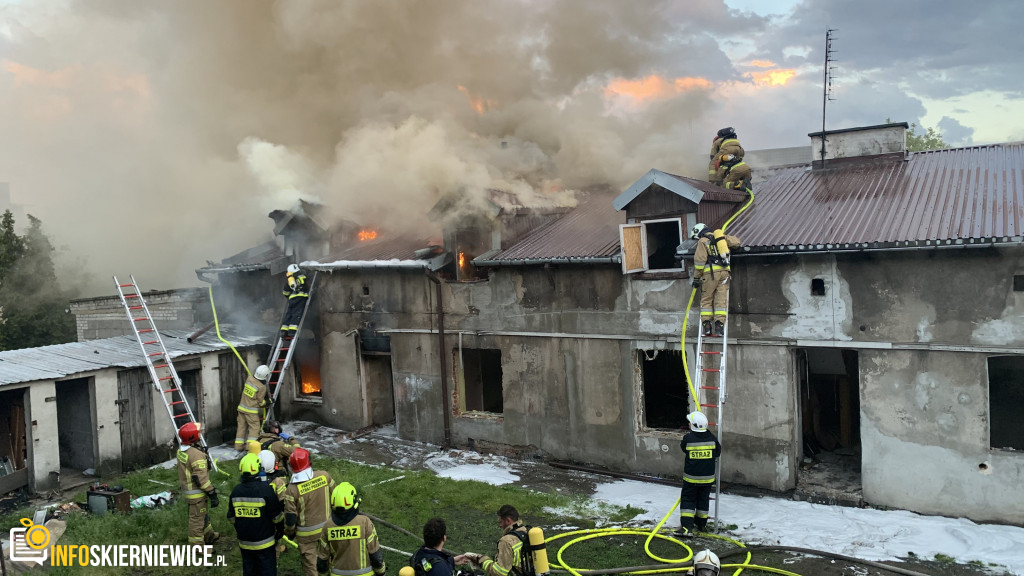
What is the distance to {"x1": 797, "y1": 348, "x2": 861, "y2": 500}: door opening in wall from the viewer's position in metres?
11.3

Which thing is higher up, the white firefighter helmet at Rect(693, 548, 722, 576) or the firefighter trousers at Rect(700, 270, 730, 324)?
the firefighter trousers at Rect(700, 270, 730, 324)

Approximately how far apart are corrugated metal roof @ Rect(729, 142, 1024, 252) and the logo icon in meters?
10.2

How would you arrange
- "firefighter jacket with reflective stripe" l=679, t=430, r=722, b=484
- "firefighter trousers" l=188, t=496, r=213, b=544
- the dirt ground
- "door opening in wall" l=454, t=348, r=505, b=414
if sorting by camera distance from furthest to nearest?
"door opening in wall" l=454, t=348, r=505, b=414 → "firefighter jacket with reflective stripe" l=679, t=430, r=722, b=484 → "firefighter trousers" l=188, t=496, r=213, b=544 → the dirt ground

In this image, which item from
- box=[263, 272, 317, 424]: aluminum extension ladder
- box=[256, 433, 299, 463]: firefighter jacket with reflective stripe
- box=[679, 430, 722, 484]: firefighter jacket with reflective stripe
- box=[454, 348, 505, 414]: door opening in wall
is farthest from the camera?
box=[454, 348, 505, 414]: door opening in wall

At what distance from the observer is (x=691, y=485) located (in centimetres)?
912

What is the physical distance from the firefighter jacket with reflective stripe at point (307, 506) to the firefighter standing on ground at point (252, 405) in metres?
5.92

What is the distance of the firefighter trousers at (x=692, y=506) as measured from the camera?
916 centimetres

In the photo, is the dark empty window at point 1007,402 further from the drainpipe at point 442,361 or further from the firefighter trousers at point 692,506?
the drainpipe at point 442,361

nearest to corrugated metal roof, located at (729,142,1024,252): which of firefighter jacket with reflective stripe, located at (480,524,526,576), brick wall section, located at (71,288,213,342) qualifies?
firefighter jacket with reflective stripe, located at (480,524,526,576)

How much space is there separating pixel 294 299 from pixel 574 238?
20.6 feet

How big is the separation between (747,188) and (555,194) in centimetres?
451

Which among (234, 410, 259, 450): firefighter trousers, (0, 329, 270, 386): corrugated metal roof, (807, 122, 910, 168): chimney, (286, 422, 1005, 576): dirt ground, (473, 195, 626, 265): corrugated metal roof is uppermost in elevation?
(807, 122, 910, 168): chimney

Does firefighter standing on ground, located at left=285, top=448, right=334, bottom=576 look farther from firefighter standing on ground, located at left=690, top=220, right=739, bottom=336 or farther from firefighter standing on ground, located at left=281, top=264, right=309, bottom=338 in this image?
firefighter standing on ground, located at left=281, top=264, right=309, bottom=338

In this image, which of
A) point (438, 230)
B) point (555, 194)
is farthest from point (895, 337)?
point (438, 230)
